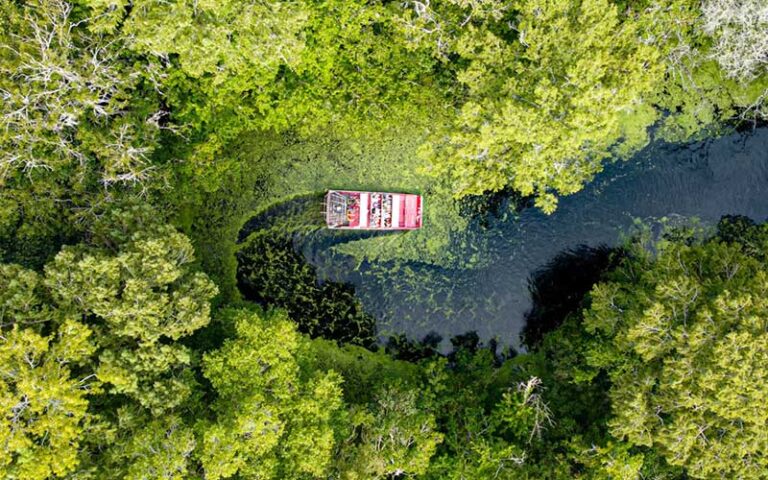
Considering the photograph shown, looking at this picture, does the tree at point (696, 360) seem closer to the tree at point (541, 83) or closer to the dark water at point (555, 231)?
the dark water at point (555, 231)

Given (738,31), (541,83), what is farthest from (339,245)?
(738,31)

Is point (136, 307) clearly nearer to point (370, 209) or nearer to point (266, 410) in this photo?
point (266, 410)

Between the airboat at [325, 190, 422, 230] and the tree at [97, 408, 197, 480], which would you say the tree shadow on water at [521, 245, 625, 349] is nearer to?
the airboat at [325, 190, 422, 230]

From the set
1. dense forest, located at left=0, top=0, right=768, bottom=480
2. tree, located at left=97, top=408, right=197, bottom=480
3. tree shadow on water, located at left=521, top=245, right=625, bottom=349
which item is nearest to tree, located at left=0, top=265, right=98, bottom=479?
dense forest, located at left=0, top=0, right=768, bottom=480

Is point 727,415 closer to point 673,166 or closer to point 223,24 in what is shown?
point 673,166

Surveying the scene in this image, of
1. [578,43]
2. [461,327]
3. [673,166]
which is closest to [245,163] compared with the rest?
[461,327]
